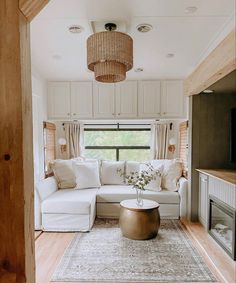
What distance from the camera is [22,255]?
0.76m

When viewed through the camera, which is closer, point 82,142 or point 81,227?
point 81,227

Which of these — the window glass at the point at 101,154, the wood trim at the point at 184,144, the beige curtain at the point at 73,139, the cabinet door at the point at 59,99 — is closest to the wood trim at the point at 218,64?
the wood trim at the point at 184,144

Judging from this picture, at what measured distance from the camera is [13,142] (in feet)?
2.44

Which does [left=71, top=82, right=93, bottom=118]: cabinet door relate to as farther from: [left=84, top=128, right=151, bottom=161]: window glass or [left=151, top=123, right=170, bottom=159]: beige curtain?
[left=151, top=123, right=170, bottom=159]: beige curtain

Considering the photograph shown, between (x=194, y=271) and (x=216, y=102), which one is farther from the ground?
(x=216, y=102)

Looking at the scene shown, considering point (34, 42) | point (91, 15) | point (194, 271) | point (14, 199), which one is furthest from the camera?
point (34, 42)

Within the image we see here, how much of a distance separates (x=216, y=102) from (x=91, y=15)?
2.25 m

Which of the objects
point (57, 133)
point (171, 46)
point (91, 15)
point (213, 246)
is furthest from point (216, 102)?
point (57, 133)

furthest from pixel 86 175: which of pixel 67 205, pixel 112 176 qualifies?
pixel 67 205

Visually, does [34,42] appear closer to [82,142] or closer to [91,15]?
[91,15]

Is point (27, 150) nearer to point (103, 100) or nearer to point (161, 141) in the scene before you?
point (103, 100)

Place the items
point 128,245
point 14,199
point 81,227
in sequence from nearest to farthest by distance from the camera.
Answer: point 14,199, point 128,245, point 81,227

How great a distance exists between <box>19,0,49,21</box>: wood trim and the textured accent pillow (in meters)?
3.42

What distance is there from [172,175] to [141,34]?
7.86 ft
